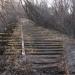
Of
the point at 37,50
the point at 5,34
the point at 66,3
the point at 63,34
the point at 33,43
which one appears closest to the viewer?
the point at 37,50

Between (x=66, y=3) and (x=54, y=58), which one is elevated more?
(x=66, y=3)

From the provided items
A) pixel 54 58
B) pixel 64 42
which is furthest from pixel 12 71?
pixel 64 42

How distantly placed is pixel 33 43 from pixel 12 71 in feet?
7.65

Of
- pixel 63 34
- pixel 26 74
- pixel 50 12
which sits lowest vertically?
pixel 26 74

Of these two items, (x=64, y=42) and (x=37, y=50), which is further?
(x=64, y=42)

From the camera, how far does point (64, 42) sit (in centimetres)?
734

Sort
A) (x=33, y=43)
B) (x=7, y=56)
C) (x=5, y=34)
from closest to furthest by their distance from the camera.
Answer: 1. (x=7, y=56)
2. (x=33, y=43)
3. (x=5, y=34)

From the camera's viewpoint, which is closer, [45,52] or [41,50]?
[45,52]

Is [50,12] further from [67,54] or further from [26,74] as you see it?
[26,74]

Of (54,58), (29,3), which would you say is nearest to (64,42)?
(54,58)

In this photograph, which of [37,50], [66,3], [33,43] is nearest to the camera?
[37,50]

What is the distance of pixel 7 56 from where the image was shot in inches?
230

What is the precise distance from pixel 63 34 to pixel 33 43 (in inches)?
80.5

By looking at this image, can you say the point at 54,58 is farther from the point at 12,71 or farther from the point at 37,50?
the point at 12,71
